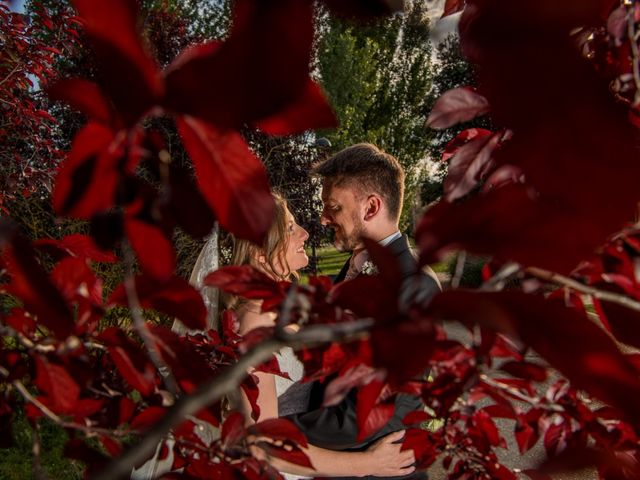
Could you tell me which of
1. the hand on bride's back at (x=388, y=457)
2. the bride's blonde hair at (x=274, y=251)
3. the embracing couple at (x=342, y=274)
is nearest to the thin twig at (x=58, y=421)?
the embracing couple at (x=342, y=274)

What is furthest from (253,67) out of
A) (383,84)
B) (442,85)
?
(442,85)

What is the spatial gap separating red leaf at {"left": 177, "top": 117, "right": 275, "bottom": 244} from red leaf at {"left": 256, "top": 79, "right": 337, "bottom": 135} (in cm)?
3

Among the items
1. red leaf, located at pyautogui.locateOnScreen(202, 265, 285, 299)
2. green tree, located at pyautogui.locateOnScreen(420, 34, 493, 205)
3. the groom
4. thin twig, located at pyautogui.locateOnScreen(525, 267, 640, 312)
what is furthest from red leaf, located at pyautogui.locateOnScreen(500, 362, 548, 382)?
green tree, located at pyautogui.locateOnScreen(420, 34, 493, 205)

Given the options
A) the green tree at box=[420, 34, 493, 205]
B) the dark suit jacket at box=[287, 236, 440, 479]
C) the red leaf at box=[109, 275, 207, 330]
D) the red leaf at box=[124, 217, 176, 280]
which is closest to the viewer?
the red leaf at box=[124, 217, 176, 280]

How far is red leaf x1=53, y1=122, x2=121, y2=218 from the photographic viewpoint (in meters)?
0.35

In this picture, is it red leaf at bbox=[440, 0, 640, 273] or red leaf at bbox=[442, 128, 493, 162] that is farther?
red leaf at bbox=[442, 128, 493, 162]

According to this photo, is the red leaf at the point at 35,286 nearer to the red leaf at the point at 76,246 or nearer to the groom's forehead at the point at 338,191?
the red leaf at the point at 76,246

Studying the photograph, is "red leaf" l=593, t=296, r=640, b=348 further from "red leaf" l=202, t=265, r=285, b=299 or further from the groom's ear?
the groom's ear

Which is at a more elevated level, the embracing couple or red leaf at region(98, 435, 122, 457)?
red leaf at region(98, 435, 122, 457)

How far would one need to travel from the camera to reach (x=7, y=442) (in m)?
0.78

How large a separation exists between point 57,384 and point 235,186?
488 millimetres

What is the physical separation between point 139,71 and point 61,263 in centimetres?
50

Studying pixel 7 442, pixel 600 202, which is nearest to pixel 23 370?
pixel 7 442

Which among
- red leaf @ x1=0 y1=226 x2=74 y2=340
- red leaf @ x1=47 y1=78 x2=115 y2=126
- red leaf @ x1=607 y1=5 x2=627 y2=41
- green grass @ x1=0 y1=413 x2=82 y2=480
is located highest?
red leaf @ x1=47 y1=78 x2=115 y2=126
